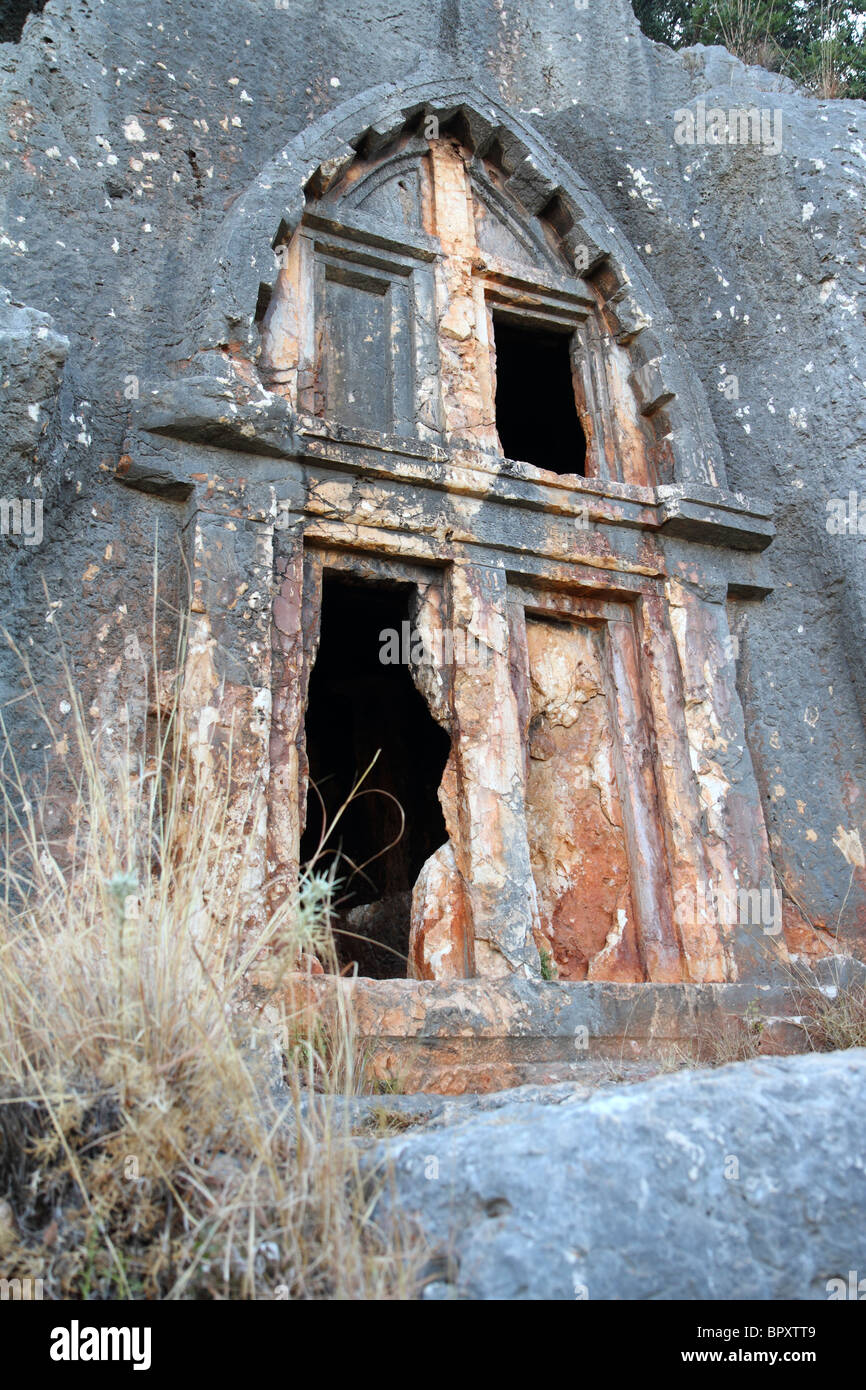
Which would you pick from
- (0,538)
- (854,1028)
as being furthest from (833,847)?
(0,538)

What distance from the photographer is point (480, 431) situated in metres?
4.87

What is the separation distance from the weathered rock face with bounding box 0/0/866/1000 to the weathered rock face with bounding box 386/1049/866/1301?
181cm

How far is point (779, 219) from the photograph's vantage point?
554 cm

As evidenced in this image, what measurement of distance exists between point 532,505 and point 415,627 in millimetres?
781

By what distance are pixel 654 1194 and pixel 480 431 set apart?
361cm

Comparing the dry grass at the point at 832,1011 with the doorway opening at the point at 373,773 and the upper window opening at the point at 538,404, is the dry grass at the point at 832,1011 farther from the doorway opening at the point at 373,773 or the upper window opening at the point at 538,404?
the upper window opening at the point at 538,404

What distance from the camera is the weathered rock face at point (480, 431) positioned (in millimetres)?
3992

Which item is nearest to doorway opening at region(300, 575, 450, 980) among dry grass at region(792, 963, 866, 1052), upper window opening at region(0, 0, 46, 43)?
dry grass at region(792, 963, 866, 1052)

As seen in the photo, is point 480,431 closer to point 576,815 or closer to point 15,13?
point 576,815

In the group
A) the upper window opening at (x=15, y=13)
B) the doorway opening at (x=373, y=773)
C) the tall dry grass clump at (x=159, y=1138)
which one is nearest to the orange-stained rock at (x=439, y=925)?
the tall dry grass clump at (x=159, y=1138)

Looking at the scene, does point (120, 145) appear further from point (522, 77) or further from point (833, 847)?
point (833, 847)

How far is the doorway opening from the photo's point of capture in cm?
703

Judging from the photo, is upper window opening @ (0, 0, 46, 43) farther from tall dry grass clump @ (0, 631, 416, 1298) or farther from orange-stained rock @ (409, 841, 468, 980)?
tall dry grass clump @ (0, 631, 416, 1298)

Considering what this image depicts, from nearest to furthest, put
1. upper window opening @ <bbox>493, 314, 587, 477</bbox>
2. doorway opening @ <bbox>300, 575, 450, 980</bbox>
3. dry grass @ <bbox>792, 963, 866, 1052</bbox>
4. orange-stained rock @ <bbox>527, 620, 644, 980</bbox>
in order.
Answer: dry grass @ <bbox>792, 963, 866, 1052</bbox> < orange-stained rock @ <bbox>527, 620, 644, 980</bbox> < upper window opening @ <bbox>493, 314, 587, 477</bbox> < doorway opening @ <bbox>300, 575, 450, 980</bbox>
